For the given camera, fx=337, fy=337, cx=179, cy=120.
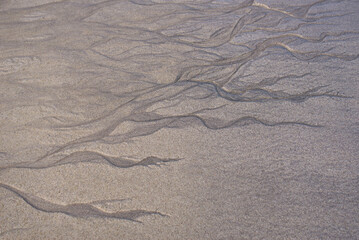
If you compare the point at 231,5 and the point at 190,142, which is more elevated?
the point at 231,5

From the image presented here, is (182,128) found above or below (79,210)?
above

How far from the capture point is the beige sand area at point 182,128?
1.59m

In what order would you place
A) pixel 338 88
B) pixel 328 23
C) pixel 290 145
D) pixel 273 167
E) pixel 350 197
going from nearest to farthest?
pixel 350 197
pixel 273 167
pixel 290 145
pixel 338 88
pixel 328 23

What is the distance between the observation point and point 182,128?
85.3 inches

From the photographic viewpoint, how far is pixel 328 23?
3582mm

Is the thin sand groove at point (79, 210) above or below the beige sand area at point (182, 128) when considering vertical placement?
below

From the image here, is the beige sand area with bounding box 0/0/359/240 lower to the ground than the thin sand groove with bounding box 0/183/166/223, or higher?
higher

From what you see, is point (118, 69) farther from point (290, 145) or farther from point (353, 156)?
point (353, 156)

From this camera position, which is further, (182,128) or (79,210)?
(182,128)

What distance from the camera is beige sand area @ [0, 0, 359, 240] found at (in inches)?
62.4

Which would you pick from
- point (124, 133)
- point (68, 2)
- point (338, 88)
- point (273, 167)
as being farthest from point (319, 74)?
point (68, 2)

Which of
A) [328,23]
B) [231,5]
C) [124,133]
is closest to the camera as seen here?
[124,133]

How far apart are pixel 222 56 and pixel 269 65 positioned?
45 centimetres

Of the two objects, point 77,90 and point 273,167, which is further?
point 77,90
